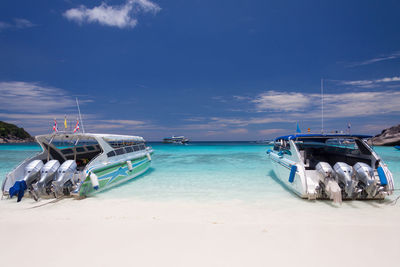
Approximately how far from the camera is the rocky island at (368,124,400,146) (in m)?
41.7

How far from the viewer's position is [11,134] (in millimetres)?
83625

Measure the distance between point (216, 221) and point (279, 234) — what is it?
1274 mm

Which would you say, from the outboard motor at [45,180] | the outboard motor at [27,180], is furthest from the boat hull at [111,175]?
the outboard motor at [27,180]

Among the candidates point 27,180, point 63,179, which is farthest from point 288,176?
point 27,180

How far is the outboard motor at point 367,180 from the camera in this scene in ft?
17.5

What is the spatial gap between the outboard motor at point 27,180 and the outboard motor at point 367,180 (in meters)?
8.65

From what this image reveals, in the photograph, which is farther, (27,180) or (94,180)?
(94,180)

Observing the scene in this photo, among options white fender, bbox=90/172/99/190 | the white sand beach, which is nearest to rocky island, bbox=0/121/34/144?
white fender, bbox=90/172/99/190

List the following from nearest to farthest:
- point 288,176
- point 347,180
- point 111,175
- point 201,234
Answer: point 201,234 < point 347,180 < point 288,176 < point 111,175

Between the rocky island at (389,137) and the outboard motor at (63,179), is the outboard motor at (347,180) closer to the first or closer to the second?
the outboard motor at (63,179)

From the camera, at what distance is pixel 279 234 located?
150 inches

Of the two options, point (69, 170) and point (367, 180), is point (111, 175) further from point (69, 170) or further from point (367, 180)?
point (367, 180)

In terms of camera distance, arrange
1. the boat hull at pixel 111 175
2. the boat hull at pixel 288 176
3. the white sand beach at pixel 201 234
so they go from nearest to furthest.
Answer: the white sand beach at pixel 201 234, the boat hull at pixel 288 176, the boat hull at pixel 111 175

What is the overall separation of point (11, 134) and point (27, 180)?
4046 inches
